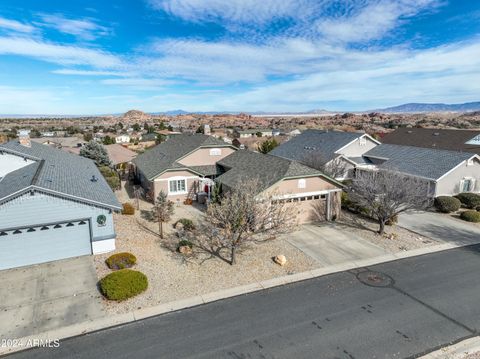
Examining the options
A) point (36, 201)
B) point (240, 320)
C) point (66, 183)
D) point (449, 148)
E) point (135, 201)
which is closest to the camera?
point (240, 320)

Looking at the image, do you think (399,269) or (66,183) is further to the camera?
(66,183)

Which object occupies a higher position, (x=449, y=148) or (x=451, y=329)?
(x=449, y=148)

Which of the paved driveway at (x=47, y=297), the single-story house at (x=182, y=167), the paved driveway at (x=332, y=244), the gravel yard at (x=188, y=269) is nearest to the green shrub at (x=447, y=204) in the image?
the paved driveway at (x=332, y=244)

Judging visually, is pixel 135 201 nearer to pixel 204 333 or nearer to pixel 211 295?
pixel 211 295

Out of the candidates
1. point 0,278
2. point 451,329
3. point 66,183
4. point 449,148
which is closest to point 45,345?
point 0,278

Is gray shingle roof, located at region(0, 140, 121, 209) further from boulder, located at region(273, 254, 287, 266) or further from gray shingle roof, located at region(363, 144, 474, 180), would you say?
gray shingle roof, located at region(363, 144, 474, 180)

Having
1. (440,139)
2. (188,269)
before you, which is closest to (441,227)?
(188,269)

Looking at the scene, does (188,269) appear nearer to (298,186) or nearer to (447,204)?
(298,186)

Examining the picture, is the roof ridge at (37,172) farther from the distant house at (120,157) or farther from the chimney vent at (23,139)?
the distant house at (120,157)
